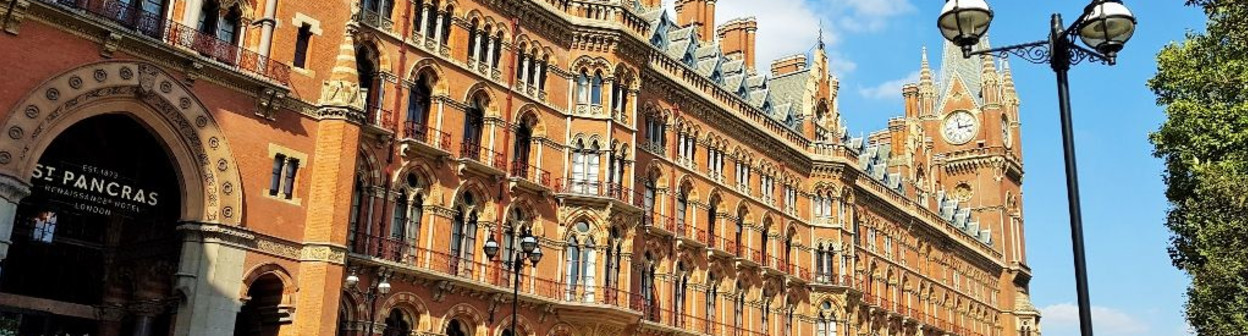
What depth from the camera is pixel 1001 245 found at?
75188mm

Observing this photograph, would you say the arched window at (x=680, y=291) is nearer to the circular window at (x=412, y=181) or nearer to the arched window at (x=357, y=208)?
the circular window at (x=412, y=181)

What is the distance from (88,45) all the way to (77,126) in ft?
11.1

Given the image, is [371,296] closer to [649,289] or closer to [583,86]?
[583,86]

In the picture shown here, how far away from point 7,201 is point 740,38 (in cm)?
3605

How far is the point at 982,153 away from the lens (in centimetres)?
7644

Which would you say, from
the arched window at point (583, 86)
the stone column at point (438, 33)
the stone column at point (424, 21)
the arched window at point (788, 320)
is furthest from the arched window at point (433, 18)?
the arched window at point (788, 320)

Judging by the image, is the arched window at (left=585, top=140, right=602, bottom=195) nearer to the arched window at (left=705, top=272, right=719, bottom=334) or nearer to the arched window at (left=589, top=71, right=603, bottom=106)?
the arched window at (left=589, top=71, right=603, bottom=106)

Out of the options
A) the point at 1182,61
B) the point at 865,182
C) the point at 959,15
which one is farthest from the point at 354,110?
the point at 865,182

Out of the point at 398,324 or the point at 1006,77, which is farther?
the point at 1006,77

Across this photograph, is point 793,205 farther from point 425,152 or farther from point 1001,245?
point 1001,245

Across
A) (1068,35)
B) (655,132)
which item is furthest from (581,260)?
(1068,35)

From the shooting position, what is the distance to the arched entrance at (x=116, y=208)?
64.8ft

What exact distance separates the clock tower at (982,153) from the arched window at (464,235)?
45858 millimetres

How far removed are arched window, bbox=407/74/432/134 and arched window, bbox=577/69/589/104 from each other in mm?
6063
